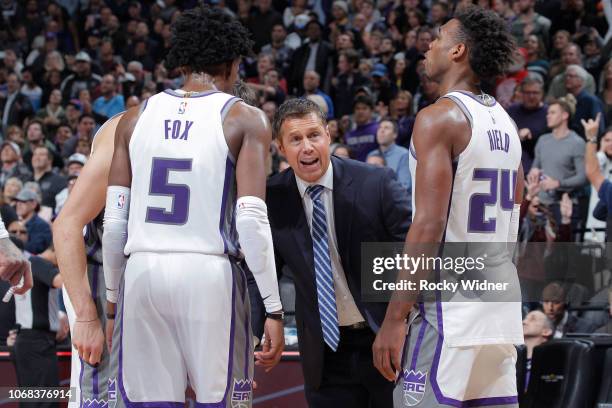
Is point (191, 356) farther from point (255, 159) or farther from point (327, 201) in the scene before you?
point (327, 201)

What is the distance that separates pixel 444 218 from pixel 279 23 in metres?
11.7

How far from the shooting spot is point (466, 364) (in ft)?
11.7

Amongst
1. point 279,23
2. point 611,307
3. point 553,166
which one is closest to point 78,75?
point 279,23

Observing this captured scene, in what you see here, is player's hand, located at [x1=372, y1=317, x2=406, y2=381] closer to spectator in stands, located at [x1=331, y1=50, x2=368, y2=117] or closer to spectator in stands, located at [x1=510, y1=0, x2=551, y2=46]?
spectator in stands, located at [x1=510, y1=0, x2=551, y2=46]

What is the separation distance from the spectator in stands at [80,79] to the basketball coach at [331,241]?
10.5 metres

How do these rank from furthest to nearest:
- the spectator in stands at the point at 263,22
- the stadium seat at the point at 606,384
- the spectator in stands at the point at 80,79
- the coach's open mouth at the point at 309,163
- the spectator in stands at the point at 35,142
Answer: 1. the spectator in stands at the point at 263,22
2. the spectator in stands at the point at 80,79
3. the spectator in stands at the point at 35,142
4. the stadium seat at the point at 606,384
5. the coach's open mouth at the point at 309,163

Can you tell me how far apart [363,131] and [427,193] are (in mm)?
7221

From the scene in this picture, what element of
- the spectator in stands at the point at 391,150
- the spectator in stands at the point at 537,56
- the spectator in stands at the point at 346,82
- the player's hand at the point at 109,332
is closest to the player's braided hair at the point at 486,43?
the player's hand at the point at 109,332

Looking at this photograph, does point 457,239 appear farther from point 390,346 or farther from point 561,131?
point 561,131

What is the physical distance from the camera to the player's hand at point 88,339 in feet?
12.7

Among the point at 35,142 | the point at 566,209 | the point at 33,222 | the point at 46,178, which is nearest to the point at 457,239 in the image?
the point at 566,209

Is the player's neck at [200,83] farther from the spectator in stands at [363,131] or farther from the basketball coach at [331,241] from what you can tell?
the spectator in stands at [363,131]

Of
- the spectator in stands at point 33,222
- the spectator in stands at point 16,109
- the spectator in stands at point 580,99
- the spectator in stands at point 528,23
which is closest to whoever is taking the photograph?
the spectator in stands at point 580,99

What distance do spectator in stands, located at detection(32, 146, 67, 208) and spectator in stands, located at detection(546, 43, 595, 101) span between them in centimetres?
544
